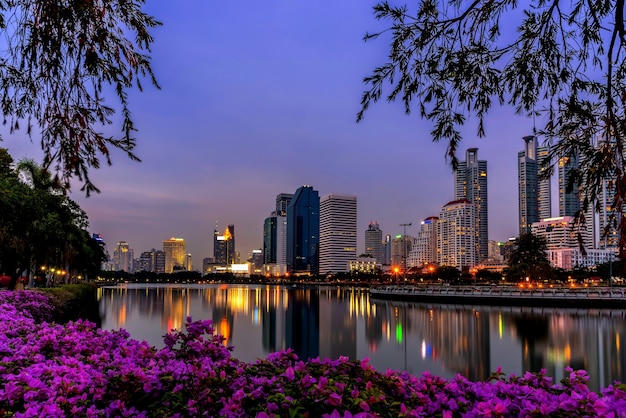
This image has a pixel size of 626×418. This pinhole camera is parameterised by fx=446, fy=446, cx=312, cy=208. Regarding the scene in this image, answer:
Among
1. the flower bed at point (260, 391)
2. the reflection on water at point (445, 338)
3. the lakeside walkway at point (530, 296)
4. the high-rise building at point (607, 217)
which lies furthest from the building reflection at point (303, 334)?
the lakeside walkway at point (530, 296)

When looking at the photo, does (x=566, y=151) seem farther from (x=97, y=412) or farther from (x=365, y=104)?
(x=97, y=412)

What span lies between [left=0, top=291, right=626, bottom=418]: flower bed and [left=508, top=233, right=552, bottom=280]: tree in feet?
237

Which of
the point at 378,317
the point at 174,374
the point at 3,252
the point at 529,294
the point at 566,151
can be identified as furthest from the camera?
the point at 529,294

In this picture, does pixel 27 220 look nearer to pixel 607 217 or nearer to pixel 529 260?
pixel 607 217

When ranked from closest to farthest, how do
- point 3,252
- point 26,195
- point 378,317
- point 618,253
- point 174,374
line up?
1. point 618,253
2. point 174,374
3. point 26,195
4. point 3,252
5. point 378,317

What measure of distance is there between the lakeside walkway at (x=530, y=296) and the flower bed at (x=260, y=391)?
48573 mm

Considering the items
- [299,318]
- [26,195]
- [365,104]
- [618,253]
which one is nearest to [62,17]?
[365,104]

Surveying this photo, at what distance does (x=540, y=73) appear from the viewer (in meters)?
4.87

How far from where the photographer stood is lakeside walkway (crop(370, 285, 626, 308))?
4412 centimetres

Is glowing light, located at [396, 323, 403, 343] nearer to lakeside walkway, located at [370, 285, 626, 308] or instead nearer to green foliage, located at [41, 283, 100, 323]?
green foliage, located at [41, 283, 100, 323]

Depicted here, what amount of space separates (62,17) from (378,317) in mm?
39587

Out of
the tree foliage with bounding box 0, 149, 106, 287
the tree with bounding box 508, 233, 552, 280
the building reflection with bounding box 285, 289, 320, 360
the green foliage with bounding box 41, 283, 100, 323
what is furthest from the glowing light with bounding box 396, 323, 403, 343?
the tree with bounding box 508, 233, 552, 280

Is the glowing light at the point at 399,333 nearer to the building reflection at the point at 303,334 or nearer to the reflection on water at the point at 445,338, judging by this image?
the reflection on water at the point at 445,338

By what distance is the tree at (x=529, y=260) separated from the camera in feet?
225
